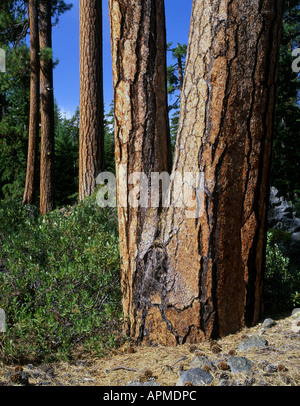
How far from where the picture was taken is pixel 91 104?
806 cm

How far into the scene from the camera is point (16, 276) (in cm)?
389

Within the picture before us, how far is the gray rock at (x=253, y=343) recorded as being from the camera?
270cm

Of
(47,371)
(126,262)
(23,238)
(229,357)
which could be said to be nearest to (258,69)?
(126,262)

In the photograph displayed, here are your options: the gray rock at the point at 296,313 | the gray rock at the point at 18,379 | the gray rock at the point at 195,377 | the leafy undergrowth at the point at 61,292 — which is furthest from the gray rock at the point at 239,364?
the gray rock at the point at 18,379

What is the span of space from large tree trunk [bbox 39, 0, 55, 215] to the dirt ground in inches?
337

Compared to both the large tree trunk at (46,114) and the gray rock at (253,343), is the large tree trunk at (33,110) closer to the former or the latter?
the large tree trunk at (46,114)

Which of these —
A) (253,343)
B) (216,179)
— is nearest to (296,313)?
(253,343)

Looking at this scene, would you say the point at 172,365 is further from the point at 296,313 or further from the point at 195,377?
the point at 296,313

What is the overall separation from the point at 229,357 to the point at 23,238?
3.14 metres

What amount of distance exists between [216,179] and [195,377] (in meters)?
1.36

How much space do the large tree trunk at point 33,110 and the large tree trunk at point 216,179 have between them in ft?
28.3

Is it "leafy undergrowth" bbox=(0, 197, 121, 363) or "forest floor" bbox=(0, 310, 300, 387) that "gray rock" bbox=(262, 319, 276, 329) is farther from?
"leafy undergrowth" bbox=(0, 197, 121, 363)

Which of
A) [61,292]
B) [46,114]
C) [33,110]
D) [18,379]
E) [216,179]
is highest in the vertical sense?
[46,114]
